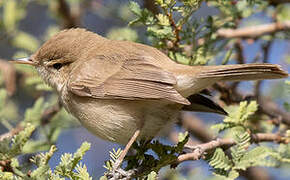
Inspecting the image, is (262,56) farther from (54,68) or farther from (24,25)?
(24,25)

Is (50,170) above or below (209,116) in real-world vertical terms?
above

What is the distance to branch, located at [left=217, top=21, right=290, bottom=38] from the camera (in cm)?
470

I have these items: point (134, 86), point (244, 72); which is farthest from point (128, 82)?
point (244, 72)

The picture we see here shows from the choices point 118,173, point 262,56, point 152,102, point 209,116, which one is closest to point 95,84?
point 152,102

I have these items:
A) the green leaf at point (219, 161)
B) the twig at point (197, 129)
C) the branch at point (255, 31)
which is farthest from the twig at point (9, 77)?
the green leaf at point (219, 161)

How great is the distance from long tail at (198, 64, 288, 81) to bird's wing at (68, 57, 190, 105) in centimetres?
31

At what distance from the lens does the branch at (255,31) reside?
4.70 m

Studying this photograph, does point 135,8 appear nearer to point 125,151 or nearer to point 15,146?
point 125,151

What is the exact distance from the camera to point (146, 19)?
147 inches

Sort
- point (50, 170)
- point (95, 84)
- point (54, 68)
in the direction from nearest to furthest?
point (50, 170), point (95, 84), point (54, 68)

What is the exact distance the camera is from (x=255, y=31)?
16.1 feet

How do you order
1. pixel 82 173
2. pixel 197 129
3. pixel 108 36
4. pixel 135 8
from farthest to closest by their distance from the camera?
1. pixel 197 129
2. pixel 108 36
3. pixel 135 8
4. pixel 82 173

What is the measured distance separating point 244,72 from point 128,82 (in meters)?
0.93

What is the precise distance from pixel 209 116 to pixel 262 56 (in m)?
1.77
